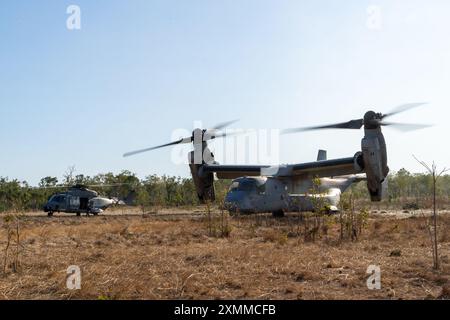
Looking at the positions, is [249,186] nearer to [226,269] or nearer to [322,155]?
[322,155]

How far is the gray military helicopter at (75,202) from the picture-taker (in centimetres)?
3572

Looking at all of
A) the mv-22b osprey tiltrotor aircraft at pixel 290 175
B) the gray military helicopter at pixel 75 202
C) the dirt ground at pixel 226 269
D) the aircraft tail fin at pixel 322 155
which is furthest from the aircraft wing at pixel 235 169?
the dirt ground at pixel 226 269

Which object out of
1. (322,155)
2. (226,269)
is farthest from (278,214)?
(226,269)

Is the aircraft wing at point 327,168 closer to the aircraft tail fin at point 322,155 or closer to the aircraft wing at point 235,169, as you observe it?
the aircraft wing at point 235,169

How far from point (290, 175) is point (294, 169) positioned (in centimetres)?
75

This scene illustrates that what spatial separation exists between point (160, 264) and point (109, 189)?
216ft

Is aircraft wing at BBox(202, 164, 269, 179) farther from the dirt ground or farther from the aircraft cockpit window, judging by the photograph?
the dirt ground

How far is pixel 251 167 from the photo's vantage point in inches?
1169

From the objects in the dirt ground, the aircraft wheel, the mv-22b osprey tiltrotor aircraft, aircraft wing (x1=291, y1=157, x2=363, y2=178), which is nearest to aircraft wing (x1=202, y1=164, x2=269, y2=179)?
the mv-22b osprey tiltrotor aircraft

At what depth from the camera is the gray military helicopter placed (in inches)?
1406

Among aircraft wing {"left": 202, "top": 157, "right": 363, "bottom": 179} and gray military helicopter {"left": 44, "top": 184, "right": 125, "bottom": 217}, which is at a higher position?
aircraft wing {"left": 202, "top": 157, "right": 363, "bottom": 179}

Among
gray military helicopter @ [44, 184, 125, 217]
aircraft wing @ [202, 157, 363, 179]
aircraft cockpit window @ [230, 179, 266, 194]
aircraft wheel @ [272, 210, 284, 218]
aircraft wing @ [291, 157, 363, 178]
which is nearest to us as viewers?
aircraft wing @ [291, 157, 363, 178]

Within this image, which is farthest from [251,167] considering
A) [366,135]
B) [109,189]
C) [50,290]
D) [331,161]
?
[109,189]
